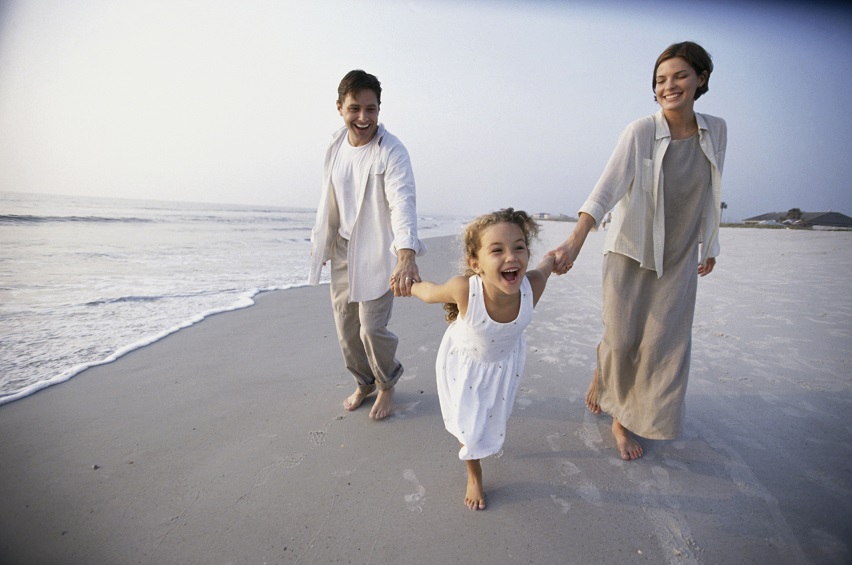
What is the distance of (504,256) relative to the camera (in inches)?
72.9

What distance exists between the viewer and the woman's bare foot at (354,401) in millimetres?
2816

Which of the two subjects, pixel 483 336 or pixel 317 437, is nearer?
pixel 483 336

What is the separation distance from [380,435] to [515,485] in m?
0.84

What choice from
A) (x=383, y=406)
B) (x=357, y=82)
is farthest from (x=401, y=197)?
(x=383, y=406)

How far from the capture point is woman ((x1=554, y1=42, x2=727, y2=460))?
217cm

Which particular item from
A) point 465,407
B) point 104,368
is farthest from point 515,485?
point 104,368

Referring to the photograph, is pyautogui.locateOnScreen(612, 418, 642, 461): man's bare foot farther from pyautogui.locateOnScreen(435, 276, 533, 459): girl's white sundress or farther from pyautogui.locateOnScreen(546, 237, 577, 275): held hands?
pyautogui.locateOnScreen(546, 237, 577, 275): held hands

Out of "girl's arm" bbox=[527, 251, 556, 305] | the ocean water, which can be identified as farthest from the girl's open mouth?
the ocean water

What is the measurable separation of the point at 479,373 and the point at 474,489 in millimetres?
533

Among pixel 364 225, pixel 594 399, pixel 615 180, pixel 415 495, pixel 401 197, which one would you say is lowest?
pixel 415 495

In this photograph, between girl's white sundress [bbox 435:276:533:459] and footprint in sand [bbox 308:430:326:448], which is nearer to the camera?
girl's white sundress [bbox 435:276:533:459]

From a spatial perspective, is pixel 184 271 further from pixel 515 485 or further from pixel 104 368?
pixel 515 485

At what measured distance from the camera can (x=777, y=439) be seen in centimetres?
243

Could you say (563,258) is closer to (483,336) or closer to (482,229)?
(482,229)
